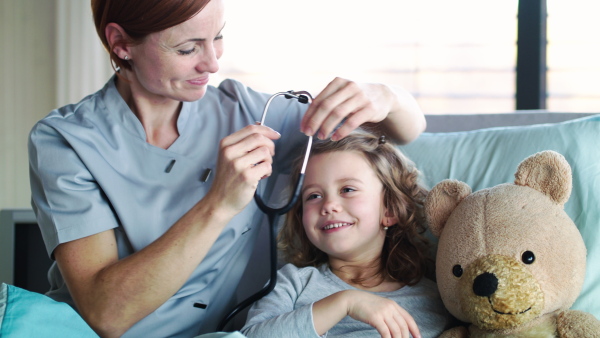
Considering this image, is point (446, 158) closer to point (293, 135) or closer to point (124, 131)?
point (293, 135)

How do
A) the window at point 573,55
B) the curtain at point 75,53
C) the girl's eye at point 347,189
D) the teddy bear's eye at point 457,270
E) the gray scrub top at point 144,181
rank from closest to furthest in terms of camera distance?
the teddy bear's eye at point 457,270 < the gray scrub top at point 144,181 < the girl's eye at point 347,189 < the window at point 573,55 < the curtain at point 75,53

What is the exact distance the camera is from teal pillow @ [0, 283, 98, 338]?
1.14 metres

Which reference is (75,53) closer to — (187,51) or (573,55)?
(187,51)

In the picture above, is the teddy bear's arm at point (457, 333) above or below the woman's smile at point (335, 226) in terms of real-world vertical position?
below

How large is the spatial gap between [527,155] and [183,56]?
0.85 meters

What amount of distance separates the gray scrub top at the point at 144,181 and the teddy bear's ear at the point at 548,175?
560 millimetres

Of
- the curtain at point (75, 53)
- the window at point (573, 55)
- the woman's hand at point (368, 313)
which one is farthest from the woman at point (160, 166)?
the curtain at point (75, 53)

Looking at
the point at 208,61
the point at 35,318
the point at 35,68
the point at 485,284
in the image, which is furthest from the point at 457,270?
the point at 35,68

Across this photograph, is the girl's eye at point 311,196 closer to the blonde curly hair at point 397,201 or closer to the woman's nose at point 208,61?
the blonde curly hair at point 397,201

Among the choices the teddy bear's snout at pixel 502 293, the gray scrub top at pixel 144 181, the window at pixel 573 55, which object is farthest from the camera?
the window at pixel 573 55

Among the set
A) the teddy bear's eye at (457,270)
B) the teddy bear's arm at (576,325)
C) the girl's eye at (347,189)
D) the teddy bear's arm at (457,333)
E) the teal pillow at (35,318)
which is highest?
the girl's eye at (347,189)

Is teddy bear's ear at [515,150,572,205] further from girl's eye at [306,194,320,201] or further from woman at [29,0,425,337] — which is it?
girl's eye at [306,194,320,201]

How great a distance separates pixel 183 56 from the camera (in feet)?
4.42

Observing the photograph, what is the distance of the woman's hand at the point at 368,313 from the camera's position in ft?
3.95
